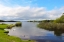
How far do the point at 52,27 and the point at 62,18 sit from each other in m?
23.8

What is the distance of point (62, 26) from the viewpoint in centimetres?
7981

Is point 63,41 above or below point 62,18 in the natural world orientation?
below

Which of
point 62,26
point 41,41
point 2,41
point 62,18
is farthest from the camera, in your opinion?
point 62,18

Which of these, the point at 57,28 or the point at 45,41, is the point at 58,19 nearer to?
the point at 57,28

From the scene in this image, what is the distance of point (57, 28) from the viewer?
3167 inches

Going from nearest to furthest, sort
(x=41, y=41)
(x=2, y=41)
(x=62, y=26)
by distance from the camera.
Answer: (x=2, y=41), (x=41, y=41), (x=62, y=26)

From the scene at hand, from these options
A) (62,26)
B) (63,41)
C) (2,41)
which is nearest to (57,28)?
(62,26)

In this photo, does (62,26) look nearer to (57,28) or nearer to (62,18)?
(57,28)

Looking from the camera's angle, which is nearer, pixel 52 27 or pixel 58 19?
pixel 52 27

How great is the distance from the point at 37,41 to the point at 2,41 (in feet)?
40.4

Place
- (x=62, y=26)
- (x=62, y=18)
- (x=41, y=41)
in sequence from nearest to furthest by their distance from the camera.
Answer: (x=41, y=41) → (x=62, y=26) → (x=62, y=18)

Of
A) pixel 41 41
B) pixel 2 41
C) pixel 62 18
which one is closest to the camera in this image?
pixel 2 41

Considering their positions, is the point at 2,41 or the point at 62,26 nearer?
the point at 2,41

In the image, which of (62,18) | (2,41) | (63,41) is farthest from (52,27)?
(2,41)
